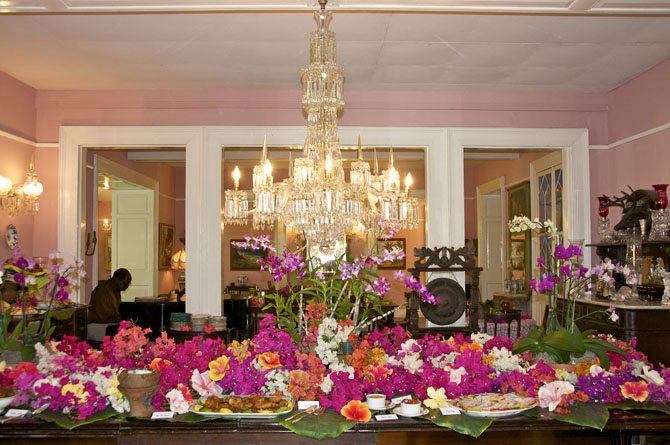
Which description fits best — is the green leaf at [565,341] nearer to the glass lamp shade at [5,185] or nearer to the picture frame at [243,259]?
the glass lamp shade at [5,185]

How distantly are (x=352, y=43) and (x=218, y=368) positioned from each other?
11.6 feet

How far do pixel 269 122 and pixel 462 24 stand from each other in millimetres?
2558

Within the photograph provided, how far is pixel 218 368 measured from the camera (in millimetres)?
2457

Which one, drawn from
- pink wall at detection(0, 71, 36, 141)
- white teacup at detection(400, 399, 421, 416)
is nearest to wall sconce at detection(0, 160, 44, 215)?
pink wall at detection(0, 71, 36, 141)

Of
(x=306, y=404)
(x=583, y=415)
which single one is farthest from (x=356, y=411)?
(x=583, y=415)

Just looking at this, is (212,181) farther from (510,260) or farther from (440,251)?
(510,260)

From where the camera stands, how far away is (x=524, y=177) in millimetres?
9008

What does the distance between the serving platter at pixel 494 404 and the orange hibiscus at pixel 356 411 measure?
1.27 feet

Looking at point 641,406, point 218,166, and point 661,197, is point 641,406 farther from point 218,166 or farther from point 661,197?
point 218,166

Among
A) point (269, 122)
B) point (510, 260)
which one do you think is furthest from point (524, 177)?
point (269, 122)

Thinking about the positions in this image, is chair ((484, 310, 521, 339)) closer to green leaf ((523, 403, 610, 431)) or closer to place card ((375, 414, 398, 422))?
green leaf ((523, 403, 610, 431))

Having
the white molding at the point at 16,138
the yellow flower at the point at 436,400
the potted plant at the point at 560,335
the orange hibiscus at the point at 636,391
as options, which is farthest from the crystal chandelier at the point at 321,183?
the white molding at the point at 16,138

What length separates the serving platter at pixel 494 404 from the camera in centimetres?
223

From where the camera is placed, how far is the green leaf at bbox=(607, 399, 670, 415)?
92.4 inches
